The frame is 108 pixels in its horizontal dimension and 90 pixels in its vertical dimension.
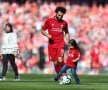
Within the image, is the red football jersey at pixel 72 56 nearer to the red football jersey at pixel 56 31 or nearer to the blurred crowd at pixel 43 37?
the red football jersey at pixel 56 31

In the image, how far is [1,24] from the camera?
32.9 metres

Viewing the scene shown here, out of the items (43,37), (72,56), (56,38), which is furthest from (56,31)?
(43,37)

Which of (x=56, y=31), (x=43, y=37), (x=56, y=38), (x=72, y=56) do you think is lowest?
(x=72, y=56)

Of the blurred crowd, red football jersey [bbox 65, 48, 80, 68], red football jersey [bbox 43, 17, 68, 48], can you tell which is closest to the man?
red football jersey [bbox 43, 17, 68, 48]

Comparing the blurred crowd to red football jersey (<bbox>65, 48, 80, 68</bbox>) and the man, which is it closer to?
the man

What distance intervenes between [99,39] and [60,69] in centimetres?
1379

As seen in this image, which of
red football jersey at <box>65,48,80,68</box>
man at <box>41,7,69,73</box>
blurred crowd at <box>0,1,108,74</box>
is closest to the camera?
red football jersey at <box>65,48,80,68</box>

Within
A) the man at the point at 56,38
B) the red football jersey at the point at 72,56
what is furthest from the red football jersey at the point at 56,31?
the red football jersey at the point at 72,56

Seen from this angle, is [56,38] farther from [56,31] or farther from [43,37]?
[43,37]

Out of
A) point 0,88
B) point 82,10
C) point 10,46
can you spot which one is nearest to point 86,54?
point 82,10

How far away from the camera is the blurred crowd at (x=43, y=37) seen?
3178 centimetres

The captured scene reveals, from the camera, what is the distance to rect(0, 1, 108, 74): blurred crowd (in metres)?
31.8

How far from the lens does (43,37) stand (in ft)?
107

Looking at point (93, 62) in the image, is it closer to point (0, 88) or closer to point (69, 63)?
point (69, 63)
